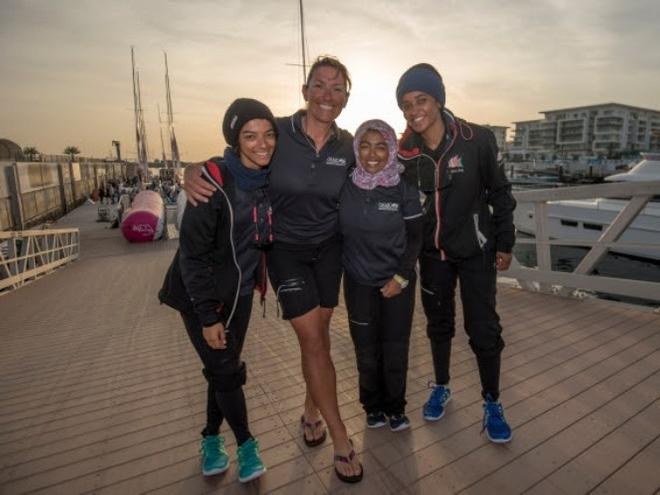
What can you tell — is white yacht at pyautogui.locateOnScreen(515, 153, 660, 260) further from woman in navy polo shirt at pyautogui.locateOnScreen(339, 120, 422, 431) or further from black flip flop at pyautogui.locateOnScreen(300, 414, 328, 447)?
black flip flop at pyautogui.locateOnScreen(300, 414, 328, 447)

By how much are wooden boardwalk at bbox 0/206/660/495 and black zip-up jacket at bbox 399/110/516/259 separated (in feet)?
4.31

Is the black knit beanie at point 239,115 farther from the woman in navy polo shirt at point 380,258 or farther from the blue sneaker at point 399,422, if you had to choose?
the blue sneaker at point 399,422

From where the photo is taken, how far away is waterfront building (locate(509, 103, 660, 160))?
103688 mm

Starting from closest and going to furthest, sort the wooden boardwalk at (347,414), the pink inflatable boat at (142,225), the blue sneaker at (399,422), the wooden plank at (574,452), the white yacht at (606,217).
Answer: the wooden plank at (574,452) → the wooden boardwalk at (347,414) → the blue sneaker at (399,422) → the white yacht at (606,217) → the pink inflatable boat at (142,225)

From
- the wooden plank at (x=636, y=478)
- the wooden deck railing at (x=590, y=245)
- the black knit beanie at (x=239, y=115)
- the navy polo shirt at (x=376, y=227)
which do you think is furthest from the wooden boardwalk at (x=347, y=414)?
the black knit beanie at (x=239, y=115)

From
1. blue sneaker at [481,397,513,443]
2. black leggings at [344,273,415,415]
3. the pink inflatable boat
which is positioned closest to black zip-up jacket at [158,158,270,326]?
black leggings at [344,273,415,415]

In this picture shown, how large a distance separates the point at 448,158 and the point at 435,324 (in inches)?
48.2

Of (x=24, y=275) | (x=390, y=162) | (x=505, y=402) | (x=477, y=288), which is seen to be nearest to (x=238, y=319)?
(x=390, y=162)

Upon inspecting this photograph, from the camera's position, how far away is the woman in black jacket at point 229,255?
2.11 metres

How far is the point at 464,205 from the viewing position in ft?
8.89

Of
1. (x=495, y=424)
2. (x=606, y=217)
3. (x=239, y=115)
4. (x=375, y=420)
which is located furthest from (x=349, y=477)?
(x=606, y=217)

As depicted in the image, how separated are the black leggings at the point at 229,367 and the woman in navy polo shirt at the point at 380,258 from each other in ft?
2.43

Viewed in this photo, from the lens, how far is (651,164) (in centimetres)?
1869

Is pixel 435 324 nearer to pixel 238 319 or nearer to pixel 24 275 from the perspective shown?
pixel 238 319
